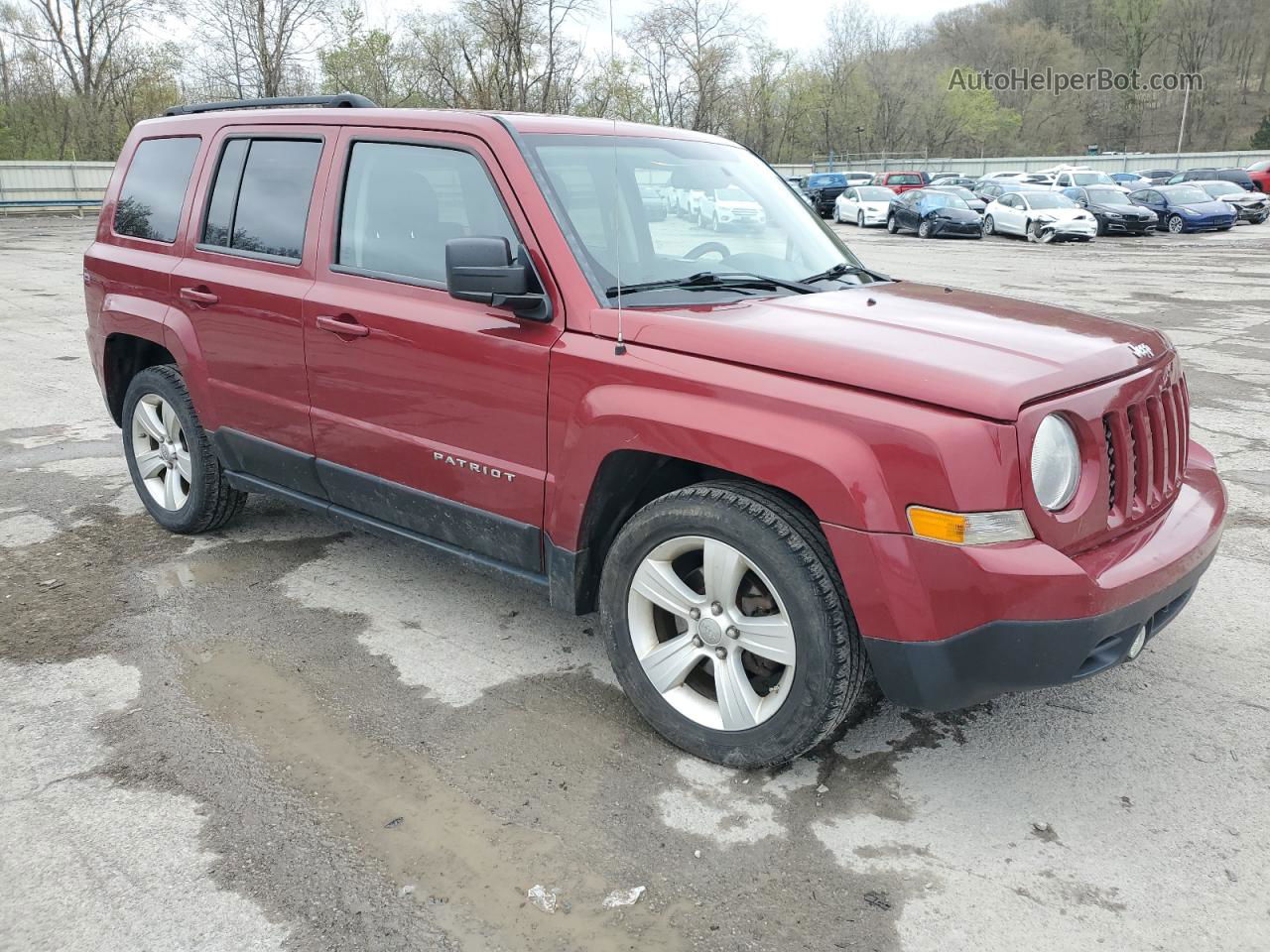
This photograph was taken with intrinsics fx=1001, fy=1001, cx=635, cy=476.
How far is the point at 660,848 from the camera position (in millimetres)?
2705

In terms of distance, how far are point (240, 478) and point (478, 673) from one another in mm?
1710

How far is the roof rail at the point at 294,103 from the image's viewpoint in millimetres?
4219

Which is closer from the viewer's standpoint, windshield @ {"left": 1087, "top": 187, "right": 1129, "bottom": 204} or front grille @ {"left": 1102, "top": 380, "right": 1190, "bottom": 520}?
front grille @ {"left": 1102, "top": 380, "right": 1190, "bottom": 520}

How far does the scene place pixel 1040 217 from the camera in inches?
1067

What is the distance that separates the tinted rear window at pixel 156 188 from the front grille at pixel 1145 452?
409cm

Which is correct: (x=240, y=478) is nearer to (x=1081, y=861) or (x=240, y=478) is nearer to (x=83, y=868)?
(x=83, y=868)

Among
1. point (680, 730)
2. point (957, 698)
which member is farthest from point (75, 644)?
point (957, 698)

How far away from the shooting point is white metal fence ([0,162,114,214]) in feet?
116

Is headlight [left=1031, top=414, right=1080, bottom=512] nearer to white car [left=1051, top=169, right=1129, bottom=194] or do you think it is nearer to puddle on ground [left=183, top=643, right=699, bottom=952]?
puddle on ground [left=183, top=643, right=699, bottom=952]

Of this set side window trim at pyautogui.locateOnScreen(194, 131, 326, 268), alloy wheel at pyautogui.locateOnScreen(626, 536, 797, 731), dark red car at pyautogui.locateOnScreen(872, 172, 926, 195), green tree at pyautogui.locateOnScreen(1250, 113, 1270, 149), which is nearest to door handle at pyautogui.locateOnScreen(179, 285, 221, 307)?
side window trim at pyautogui.locateOnScreen(194, 131, 326, 268)

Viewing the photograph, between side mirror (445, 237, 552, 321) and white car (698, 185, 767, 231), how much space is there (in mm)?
889

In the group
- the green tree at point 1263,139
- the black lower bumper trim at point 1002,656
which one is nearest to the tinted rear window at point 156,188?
the black lower bumper trim at point 1002,656

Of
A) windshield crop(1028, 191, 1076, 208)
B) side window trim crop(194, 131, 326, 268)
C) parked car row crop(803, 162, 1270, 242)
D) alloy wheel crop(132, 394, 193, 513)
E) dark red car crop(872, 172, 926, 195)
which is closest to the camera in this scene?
side window trim crop(194, 131, 326, 268)

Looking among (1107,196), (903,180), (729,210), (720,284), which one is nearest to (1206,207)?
(1107,196)
